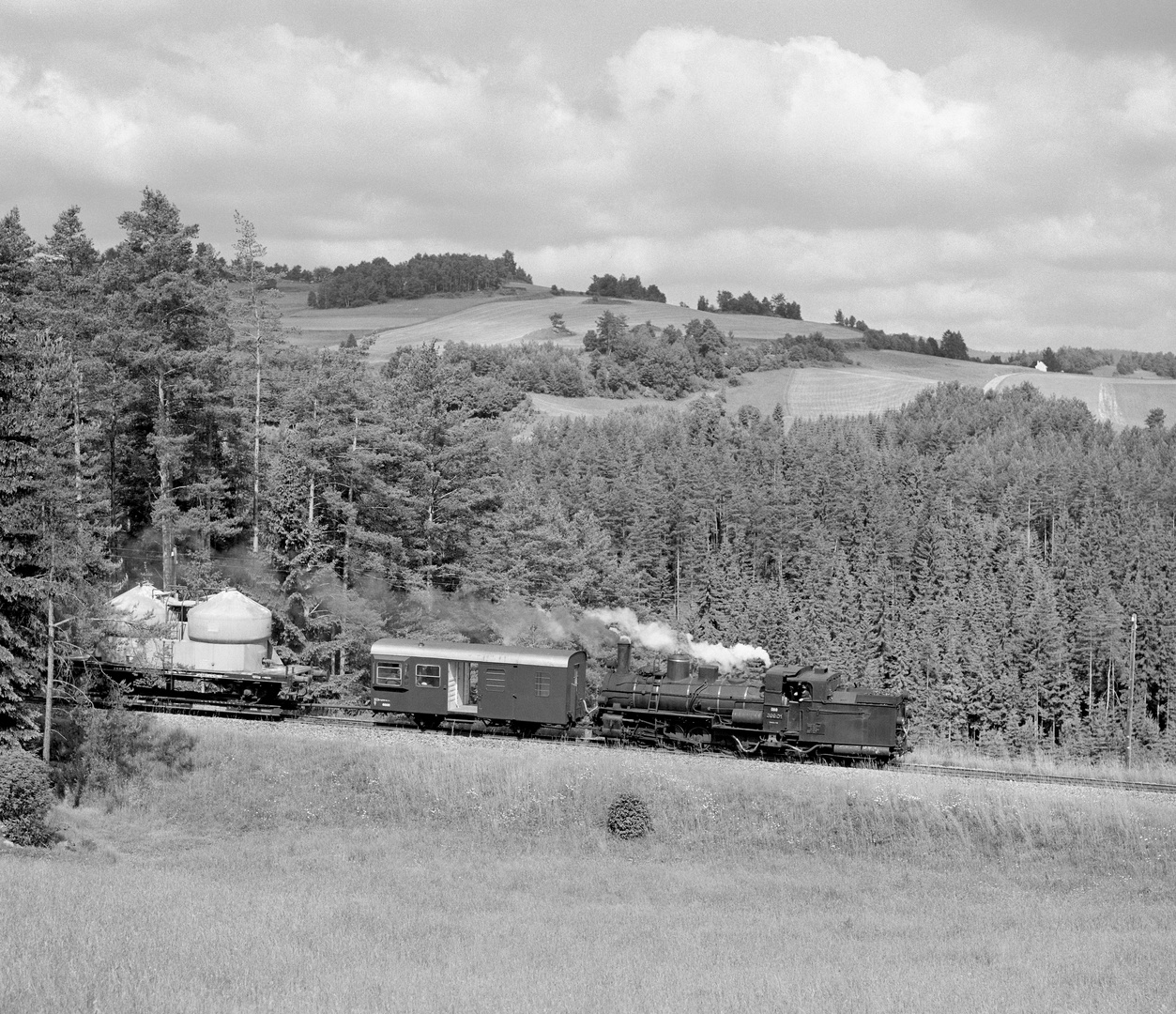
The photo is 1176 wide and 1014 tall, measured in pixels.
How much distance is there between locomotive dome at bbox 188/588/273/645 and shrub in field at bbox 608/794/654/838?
16444 mm

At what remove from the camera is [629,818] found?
1271 inches

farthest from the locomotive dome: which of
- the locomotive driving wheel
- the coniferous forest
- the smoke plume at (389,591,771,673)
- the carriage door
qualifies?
the locomotive driving wheel

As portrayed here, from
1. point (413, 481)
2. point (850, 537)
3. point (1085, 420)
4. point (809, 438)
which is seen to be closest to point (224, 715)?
point (413, 481)

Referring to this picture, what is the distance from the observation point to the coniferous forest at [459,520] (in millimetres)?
45969

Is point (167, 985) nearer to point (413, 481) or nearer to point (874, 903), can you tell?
point (874, 903)

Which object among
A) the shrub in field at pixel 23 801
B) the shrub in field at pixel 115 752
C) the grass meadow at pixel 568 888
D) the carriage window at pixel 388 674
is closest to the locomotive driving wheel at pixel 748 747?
the grass meadow at pixel 568 888

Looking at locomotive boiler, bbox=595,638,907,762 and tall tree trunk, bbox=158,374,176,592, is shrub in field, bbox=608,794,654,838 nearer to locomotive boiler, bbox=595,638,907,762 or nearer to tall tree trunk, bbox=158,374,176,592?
locomotive boiler, bbox=595,638,907,762

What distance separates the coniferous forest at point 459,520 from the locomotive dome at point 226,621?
146 inches

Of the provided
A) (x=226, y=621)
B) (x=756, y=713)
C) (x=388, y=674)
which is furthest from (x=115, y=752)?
(x=756, y=713)

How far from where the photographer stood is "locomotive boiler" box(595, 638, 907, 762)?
1423 inches

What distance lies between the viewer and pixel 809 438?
152 metres

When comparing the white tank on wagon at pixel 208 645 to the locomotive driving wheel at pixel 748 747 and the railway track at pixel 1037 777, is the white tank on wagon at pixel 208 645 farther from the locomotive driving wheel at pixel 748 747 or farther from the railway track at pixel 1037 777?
the railway track at pixel 1037 777

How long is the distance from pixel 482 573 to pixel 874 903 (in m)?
31.2

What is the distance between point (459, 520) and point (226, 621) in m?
17.4
